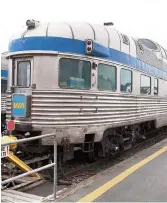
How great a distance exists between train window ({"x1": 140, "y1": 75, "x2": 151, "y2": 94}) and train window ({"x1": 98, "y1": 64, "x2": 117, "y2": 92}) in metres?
1.84

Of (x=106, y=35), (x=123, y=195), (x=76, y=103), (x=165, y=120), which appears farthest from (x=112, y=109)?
(x=165, y=120)


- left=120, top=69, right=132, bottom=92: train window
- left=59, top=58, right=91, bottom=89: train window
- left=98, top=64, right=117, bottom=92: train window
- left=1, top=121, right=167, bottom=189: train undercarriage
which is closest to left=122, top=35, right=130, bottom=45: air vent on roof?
left=120, top=69, right=132, bottom=92: train window

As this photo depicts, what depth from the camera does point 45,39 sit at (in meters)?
6.13

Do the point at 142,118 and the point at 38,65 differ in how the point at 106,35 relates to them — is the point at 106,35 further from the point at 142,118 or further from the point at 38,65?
the point at 142,118

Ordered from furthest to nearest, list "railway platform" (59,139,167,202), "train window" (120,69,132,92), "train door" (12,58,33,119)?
"train window" (120,69,132,92) < "train door" (12,58,33,119) < "railway platform" (59,139,167,202)

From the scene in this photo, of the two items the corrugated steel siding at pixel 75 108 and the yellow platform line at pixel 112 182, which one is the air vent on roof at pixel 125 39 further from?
the yellow platform line at pixel 112 182

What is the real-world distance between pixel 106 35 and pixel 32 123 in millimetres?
2532

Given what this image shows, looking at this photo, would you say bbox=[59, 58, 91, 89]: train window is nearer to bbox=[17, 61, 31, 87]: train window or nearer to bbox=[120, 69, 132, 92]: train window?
bbox=[17, 61, 31, 87]: train window

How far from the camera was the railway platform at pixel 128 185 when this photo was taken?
4.62 metres

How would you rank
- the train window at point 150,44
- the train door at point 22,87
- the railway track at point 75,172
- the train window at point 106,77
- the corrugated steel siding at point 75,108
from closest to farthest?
the railway track at point 75,172 → the corrugated steel siding at point 75,108 → the train door at point 22,87 → the train window at point 106,77 → the train window at point 150,44

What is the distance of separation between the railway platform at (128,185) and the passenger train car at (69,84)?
0.91 m

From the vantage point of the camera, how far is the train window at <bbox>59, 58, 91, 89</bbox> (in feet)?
→ 20.2

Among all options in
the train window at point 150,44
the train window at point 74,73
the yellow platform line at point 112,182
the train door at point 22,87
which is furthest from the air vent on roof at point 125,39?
the train window at point 150,44

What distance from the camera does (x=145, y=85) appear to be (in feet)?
29.7
